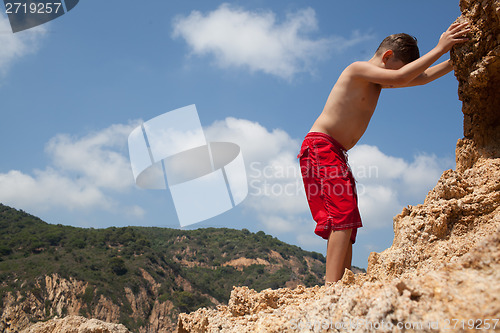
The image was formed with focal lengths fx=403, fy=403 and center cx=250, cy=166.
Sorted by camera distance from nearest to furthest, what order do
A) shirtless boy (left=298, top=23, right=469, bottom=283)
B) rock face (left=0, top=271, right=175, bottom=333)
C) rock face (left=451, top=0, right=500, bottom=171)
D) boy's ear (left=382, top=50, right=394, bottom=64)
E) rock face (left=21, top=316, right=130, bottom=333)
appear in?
rock face (left=451, top=0, right=500, bottom=171)
shirtless boy (left=298, top=23, right=469, bottom=283)
boy's ear (left=382, top=50, right=394, bottom=64)
rock face (left=21, top=316, right=130, bottom=333)
rock face (left=0, top=271, right=175, bottom=333)

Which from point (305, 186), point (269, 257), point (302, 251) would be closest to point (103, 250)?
point (269, 257)

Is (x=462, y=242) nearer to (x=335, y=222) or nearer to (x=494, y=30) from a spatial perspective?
(x=335, y=222)

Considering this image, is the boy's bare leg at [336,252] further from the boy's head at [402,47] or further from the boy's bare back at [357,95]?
the boy's head at [402,47]

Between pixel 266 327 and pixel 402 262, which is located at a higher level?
pixel 402 262

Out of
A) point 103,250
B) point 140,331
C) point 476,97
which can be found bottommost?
point 140,331

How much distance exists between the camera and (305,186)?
3223 mm

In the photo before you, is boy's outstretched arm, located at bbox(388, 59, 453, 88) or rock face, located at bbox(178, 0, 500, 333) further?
boy's outstretched arm, located at bbox(388, 59, 453, 88)

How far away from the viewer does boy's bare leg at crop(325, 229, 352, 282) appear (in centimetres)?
275

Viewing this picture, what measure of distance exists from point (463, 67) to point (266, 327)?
2.21 metres

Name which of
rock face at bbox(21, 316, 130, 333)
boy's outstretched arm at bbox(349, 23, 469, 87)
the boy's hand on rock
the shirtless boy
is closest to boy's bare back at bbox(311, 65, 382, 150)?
the shirtless boy

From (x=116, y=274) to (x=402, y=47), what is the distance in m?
30.9

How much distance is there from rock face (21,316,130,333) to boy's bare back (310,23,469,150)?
97.5 inches

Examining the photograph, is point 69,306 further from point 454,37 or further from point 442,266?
point 442,266

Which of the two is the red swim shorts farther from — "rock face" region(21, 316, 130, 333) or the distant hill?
the distant hill
